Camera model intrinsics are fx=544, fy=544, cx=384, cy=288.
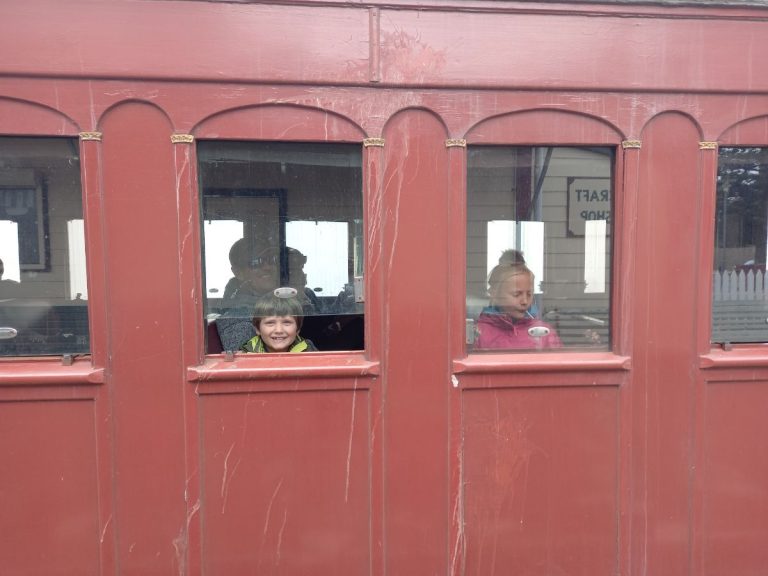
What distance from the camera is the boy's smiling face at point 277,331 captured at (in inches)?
104

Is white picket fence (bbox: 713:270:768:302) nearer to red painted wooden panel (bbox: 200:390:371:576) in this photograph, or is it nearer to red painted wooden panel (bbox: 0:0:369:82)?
red painted wooden panel (bbox: 200:390:371:576)

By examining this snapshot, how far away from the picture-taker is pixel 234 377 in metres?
2.51

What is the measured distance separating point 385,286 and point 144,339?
113 cm

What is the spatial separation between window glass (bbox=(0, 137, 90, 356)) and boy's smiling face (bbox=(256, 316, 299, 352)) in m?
0.80

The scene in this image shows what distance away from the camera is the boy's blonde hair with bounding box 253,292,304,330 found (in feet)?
8.60

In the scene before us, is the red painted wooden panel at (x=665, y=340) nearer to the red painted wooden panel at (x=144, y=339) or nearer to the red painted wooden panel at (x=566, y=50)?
the red painted wooden panel at (x=566, y=50)

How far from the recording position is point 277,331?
2643 millimetres

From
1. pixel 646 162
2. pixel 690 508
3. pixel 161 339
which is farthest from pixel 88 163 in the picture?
pixel 690 508

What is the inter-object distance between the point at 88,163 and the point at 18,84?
1.41ft

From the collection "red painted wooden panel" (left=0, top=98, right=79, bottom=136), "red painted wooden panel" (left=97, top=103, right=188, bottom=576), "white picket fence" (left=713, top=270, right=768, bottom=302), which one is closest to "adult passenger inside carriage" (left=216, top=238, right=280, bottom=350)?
"red painted wooden panel" (left=97, top=103, right=188, bottom=576)

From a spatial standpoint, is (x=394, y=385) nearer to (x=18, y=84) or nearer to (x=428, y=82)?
(x=428, y=82)

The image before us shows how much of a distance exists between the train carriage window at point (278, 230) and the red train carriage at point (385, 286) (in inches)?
0.5

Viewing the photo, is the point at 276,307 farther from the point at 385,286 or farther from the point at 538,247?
the point at 538,247

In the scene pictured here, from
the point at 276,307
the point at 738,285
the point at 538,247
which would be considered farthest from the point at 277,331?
the point at 738,285
